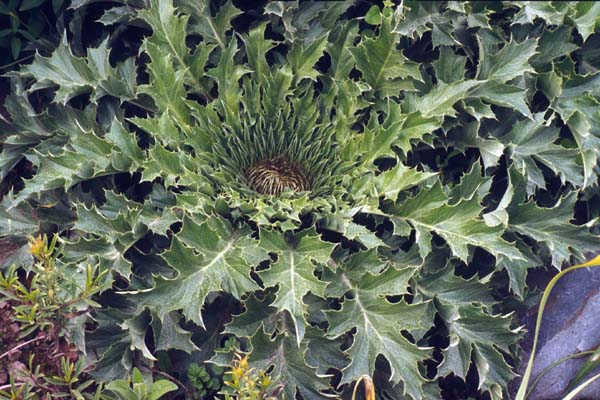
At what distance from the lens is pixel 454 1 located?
10.8 feet

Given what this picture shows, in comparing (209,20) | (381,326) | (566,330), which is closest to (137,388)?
(381,326)

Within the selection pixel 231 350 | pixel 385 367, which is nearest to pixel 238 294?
pixel 231 350

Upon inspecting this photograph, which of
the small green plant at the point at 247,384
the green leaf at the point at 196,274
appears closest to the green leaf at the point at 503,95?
the green leaf at the point at 196,274

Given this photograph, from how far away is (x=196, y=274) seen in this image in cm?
280

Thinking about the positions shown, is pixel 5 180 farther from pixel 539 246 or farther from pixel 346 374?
pixel 539 246

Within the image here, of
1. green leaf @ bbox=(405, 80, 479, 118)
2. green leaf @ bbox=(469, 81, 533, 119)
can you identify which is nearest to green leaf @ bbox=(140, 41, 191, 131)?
green leaf @ bbox=(405, 80, 479, 118)

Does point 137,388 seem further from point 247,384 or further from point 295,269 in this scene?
point 295,269

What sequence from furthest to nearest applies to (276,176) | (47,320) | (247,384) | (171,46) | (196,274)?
(276,176) < (171,46) < (196,274) < (47,320) < (247,384)

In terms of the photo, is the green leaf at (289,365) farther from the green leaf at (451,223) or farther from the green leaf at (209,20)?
the green leaf at (209,20)

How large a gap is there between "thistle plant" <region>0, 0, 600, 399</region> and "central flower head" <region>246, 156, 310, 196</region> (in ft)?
0.04

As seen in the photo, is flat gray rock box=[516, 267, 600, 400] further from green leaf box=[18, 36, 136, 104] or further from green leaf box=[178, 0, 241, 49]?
green leaf box=[18, 36, 136, 104]

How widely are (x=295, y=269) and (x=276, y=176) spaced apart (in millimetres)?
736

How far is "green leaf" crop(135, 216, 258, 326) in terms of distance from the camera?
2.71 meters

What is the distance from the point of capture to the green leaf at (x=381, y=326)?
276 cm
